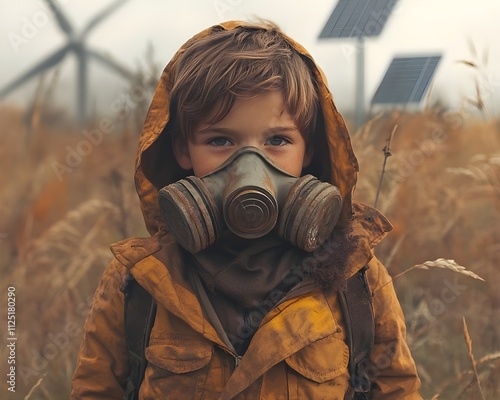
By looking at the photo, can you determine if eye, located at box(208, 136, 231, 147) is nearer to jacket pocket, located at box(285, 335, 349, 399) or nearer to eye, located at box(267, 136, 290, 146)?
eye, located at box(267, 136, 290, 146)

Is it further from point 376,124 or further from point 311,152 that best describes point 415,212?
point 311,152

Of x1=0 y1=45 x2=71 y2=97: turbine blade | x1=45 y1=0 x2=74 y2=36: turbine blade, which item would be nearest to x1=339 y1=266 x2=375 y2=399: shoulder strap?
x1=0 y1=45 x2=71 y2=97: turbine blade

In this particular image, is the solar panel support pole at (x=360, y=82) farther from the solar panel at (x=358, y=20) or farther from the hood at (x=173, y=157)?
the hood at (x=173, y=157)

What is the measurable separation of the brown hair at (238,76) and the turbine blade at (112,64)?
1484mm

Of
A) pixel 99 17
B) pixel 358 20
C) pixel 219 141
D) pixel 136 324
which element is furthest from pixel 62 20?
pixel 136 324

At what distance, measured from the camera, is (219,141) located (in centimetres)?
214

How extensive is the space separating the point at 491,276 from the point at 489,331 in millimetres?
290

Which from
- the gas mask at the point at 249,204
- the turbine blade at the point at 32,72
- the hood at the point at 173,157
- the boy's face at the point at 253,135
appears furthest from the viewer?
the turbine blade at the point at 32,72

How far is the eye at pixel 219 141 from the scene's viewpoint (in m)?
2.13

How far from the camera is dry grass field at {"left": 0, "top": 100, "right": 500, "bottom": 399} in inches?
142

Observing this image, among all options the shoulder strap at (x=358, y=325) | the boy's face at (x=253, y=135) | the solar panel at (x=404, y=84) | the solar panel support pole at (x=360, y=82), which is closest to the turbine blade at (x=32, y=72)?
the solar panel support pole at (x=360, y=82)

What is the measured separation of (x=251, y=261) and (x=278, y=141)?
0.36 m

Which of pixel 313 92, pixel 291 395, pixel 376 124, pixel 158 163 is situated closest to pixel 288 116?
pixel 313 92

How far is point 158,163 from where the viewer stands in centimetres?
248
